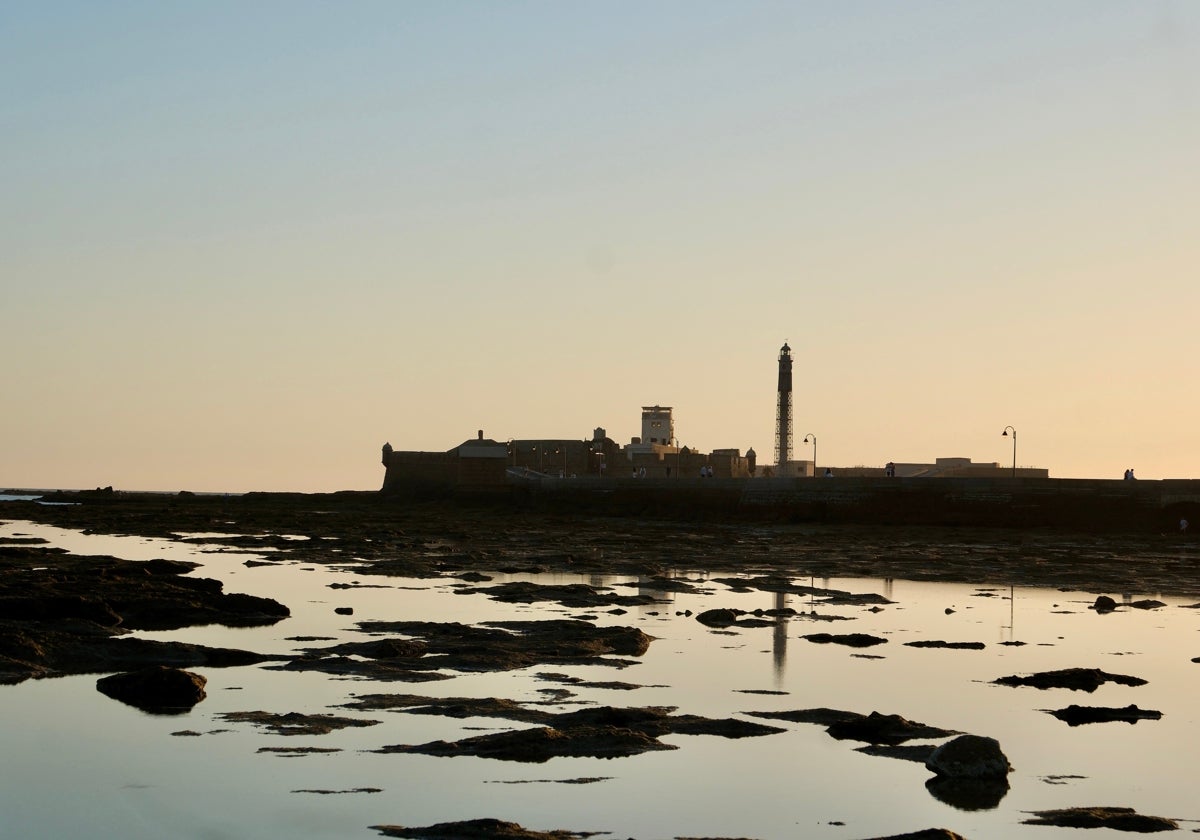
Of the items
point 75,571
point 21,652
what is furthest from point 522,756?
point 75,571

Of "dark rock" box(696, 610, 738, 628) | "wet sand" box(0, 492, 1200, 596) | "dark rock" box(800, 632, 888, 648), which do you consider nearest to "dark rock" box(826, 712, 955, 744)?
"dark rock" box(800, 632, 888, 648)

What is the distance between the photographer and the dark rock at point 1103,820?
8781mm

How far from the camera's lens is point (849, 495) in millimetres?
52688

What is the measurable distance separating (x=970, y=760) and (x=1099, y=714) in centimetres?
331

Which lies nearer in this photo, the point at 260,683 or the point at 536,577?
the point at 260,683

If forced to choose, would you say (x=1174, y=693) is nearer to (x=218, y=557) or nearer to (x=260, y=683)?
(x=260, y=683)

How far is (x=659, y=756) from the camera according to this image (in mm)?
10602

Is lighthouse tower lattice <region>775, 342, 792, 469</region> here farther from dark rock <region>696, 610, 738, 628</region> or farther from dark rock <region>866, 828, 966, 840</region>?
dark rock <region>866, 828, 966, 840</region>

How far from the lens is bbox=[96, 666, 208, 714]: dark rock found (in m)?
12.5

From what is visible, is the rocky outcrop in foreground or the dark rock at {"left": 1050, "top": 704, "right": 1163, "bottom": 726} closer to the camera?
the dark rock at {"left": 1050, "top": 704, "right": 1163, "bottom": 726}

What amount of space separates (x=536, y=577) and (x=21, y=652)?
13.4 m

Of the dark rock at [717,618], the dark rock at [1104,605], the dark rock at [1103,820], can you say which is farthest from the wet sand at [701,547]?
the dark rock at [1103,820]

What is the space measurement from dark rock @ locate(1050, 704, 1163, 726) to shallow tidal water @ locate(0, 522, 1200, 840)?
0.52 feet

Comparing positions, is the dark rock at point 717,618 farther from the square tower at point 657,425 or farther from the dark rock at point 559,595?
the square tower at point 657,425
